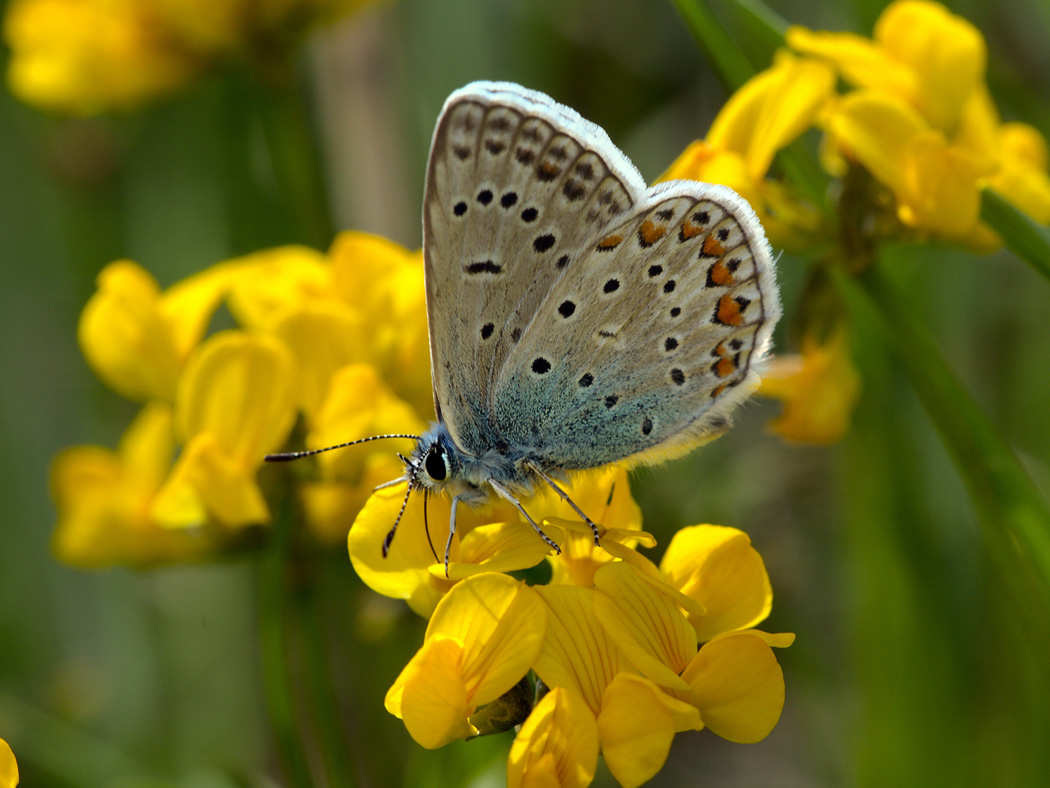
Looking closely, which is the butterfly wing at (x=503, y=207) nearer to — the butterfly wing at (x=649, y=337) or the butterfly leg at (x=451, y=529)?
the butterfly wing at (x=649, y=337)

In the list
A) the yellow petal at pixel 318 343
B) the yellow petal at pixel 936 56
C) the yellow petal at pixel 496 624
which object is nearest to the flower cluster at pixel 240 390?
the yellow petal at pixel 318 343

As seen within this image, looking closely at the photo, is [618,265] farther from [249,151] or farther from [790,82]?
[249,151]

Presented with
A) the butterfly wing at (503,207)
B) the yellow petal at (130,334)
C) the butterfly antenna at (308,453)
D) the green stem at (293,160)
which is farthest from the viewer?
the green stem at (293,160)

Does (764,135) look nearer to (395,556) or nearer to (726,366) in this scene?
(726,366)

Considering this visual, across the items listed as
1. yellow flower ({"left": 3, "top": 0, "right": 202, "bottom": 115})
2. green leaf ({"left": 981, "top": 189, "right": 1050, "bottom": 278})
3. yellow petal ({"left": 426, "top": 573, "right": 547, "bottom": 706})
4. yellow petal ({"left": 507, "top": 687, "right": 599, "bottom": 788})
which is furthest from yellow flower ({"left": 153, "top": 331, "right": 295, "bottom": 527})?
yellow flower ({"left": 3, "top": 0, "right": 202, "bottom": 115})

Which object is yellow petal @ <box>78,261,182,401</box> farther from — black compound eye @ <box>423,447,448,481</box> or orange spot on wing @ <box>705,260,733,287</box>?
orange spot on wing @ <box>705,260,733,287</box>

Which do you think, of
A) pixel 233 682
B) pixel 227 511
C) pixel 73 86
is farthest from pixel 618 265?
pixel 73 86

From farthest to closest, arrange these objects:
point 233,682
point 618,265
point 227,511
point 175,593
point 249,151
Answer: point 249,151 < point 175,593 < point 233,682 < point 227,511 < point 618,265

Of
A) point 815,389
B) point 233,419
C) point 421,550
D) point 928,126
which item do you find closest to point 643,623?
point 421,550
